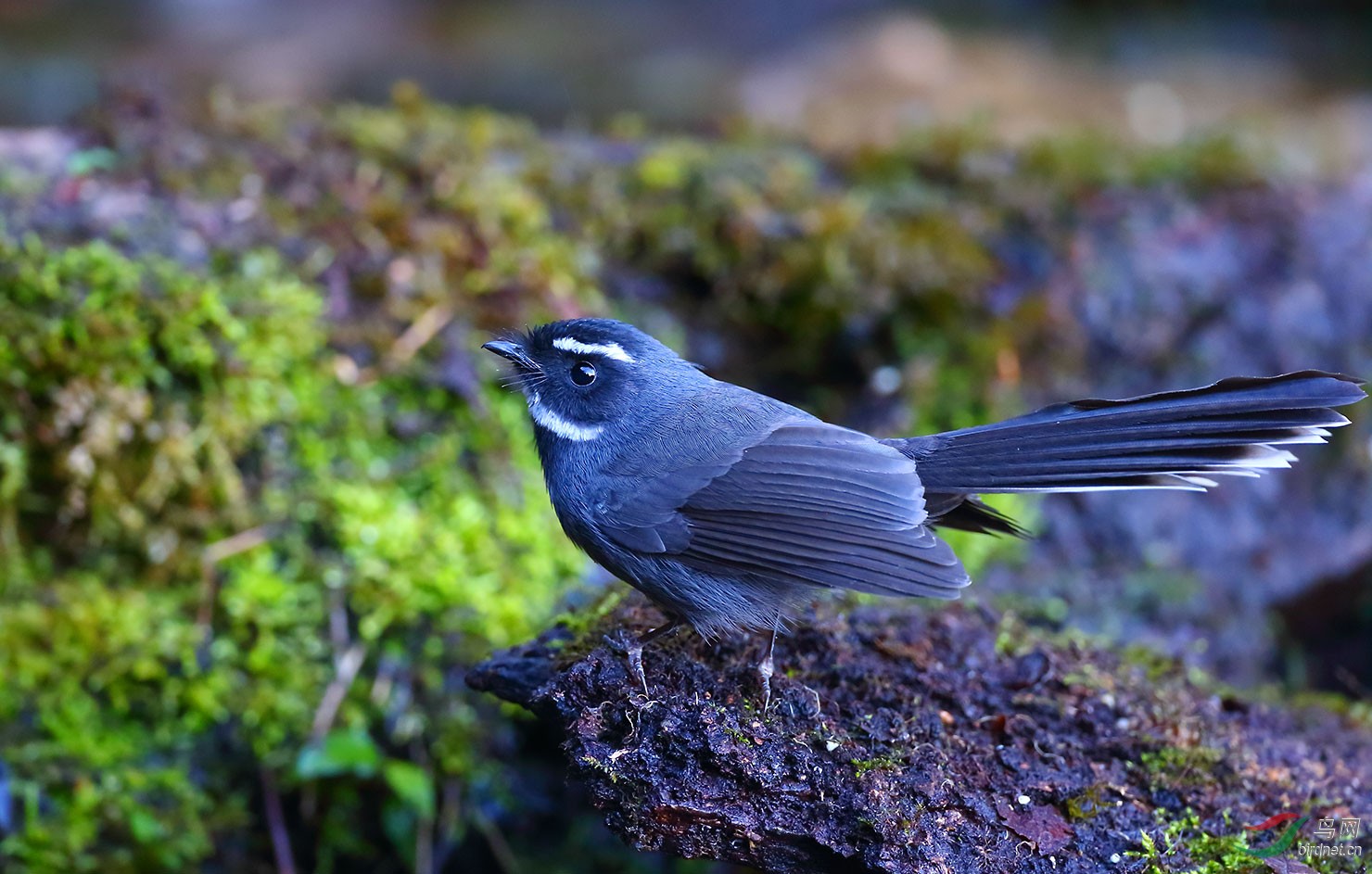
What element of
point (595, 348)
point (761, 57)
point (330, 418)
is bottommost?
point (330, 418)

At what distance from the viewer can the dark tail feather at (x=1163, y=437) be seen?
3312 mm

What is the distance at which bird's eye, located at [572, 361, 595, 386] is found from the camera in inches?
167

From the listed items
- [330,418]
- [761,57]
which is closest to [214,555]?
[330,418]

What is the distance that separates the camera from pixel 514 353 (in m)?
4.33

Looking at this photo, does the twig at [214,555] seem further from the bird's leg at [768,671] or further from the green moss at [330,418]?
the bird's leg at [768,671]

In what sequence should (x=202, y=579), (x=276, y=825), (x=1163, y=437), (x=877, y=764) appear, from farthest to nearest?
(x=202, y=579), (x=276, y=825), (x=1163, y=437), (x=877, y=764)

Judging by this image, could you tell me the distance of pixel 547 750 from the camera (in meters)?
5.07

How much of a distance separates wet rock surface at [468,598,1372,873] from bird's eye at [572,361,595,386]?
0.88m

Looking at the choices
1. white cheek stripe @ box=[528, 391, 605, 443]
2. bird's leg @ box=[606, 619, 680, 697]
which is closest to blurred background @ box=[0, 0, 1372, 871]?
bird's leg @ box=[606, 619, 680, 697]

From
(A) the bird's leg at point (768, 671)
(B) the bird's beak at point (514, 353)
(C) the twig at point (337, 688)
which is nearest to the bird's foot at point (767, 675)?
(A) the bird's leg at point (768, 671)

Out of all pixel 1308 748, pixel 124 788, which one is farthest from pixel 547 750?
pixel 1308 748

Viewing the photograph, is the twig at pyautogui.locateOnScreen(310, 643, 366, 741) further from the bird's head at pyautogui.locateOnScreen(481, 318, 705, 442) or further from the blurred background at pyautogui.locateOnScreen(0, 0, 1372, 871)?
the bird's head at pyautogui.locateOnScreen(481, 318, 705, 442)

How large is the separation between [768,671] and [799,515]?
514 mm

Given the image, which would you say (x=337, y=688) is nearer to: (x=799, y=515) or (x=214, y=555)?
(x=214, y=555)
